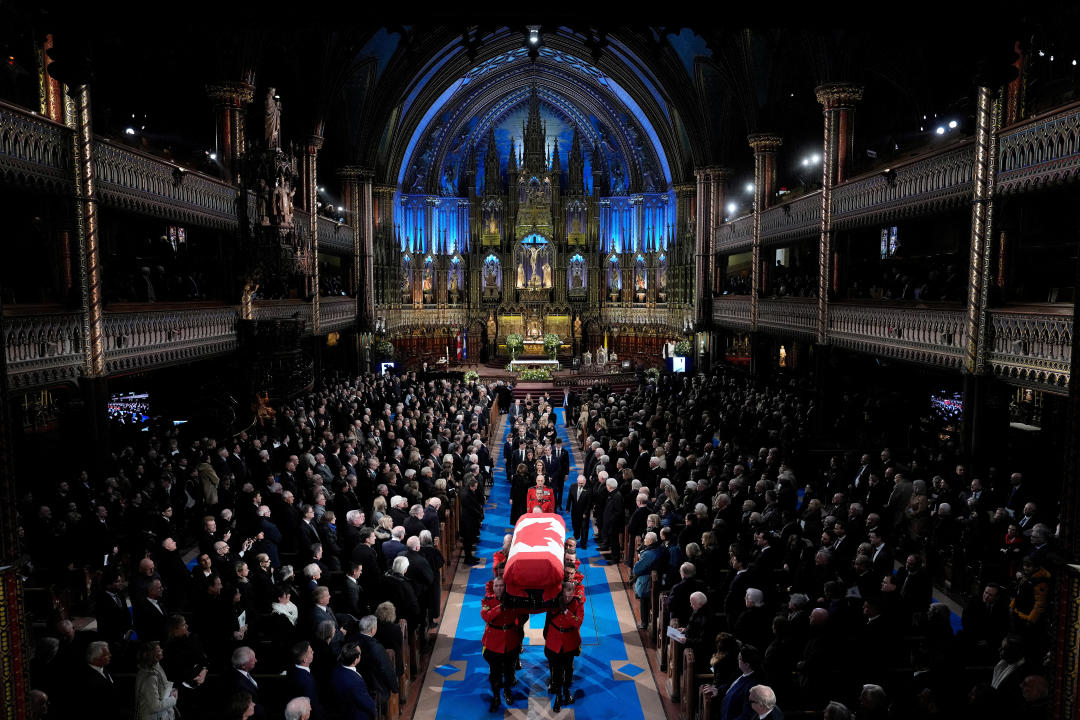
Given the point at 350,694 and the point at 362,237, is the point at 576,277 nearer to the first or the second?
the point at 362,237

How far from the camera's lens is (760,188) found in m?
26.2

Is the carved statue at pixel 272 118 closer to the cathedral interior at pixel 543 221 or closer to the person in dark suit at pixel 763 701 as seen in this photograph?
the cathedral interior at pixel 543 221

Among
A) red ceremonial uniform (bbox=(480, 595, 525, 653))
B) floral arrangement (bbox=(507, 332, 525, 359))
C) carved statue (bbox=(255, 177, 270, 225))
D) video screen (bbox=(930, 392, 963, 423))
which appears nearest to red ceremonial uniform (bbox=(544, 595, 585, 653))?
red ceremonial uniform (bbox=(480, 595, 525, 653))

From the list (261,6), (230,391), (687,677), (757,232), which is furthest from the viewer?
(757,232)

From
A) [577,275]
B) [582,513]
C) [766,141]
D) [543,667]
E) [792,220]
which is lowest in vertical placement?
[543,667]

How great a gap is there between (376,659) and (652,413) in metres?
14.1

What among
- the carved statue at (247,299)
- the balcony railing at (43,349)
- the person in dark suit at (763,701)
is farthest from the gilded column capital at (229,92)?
the person in dark suit at (763,701)

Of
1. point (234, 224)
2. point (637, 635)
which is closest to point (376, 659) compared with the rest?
point (637, 635)

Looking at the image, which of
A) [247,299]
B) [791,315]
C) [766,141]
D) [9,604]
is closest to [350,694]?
[9,604]

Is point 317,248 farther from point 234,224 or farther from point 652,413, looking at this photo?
point 652,413

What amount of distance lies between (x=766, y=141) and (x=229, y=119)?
58.5 feet

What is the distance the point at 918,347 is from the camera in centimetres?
1511

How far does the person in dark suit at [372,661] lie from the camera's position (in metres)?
6.84

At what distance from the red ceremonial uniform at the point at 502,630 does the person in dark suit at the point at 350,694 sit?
1.72 m
